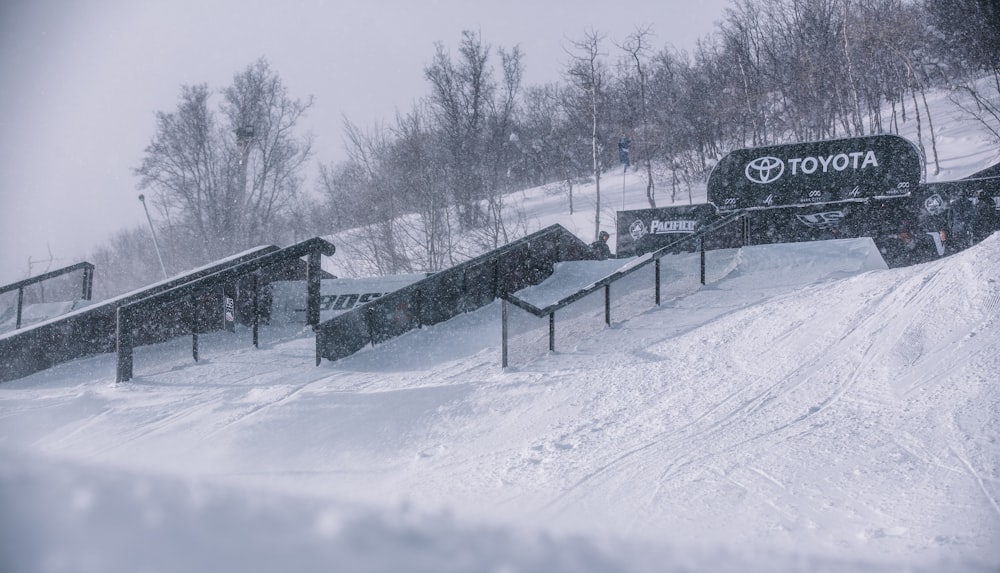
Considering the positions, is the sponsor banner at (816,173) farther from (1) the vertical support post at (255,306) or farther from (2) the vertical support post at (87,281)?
(2) the vertical support post at (87,281)

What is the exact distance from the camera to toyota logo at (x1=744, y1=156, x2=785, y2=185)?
1348cm

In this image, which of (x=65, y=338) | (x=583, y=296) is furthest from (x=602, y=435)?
(x=65, y=338)

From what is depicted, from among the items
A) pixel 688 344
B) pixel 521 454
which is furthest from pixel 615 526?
pixel 688 344

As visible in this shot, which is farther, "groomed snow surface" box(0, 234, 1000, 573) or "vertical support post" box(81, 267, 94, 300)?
"vertical support post" box(81, 267, 94, 300)

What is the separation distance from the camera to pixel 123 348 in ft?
26.4

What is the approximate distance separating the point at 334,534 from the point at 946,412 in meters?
5.03

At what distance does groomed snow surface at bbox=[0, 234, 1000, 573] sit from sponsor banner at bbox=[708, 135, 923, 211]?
335cm

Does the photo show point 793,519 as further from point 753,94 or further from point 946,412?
point 753,94

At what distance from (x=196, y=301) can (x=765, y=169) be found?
35.3 ft

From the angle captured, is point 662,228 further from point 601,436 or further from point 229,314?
point 601,436

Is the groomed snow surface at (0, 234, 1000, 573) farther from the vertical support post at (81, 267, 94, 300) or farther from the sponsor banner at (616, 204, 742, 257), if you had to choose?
the vertical support post at (81, 267, 94, 300)

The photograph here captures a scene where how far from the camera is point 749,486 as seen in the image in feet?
13.3

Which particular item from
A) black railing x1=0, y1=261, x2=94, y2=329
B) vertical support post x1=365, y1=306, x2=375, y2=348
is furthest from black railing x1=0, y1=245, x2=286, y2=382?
black railing x1=0, y1=261, x2=94, y2=329

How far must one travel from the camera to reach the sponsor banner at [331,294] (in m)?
11.9
